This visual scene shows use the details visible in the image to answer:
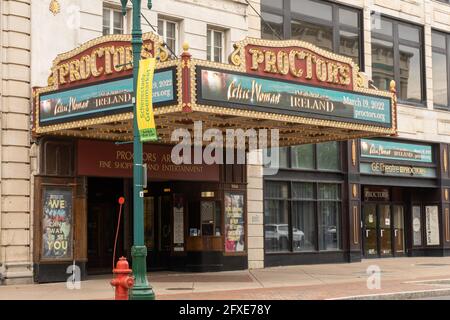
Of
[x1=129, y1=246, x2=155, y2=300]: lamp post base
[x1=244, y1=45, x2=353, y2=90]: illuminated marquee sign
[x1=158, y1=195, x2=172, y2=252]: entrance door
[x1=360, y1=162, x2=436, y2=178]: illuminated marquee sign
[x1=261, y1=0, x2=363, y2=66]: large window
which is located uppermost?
[x1=261, y1=0, x2=363, y2=66]: large window

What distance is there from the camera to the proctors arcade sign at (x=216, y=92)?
1714 centimetres

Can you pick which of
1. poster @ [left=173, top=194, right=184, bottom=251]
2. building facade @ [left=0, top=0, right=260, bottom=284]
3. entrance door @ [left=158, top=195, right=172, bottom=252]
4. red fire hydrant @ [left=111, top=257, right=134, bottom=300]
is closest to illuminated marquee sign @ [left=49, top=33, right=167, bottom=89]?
building facade @ [left=0, top=0, right=260, bottom=284]

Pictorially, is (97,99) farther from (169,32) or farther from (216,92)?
(169,32)

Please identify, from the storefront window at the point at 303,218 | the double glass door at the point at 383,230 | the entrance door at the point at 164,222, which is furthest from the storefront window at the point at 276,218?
the double glass door at the point at 383,230

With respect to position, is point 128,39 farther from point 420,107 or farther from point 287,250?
point 420,107

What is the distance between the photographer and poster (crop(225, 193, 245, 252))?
80.7 ft

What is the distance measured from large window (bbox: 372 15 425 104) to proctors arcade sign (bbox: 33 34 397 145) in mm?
10250

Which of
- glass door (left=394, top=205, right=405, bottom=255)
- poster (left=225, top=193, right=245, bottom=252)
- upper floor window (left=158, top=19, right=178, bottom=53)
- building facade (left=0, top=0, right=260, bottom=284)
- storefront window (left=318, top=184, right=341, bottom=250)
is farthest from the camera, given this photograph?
glass door (left=394, top=205, right=405, bottom=255)

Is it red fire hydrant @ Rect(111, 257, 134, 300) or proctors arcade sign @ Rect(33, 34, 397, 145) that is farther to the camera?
proctors arcade sign @ Rect(33, 34, 397, 145)

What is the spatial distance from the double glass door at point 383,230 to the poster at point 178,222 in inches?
390

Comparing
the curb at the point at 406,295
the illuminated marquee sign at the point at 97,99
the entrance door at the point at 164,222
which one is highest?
the illuminated marquee sign at the point at 97,99

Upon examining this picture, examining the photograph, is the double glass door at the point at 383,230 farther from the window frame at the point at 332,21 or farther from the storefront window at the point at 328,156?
the window frame at the point at 332,21

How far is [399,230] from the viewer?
33.4 metres

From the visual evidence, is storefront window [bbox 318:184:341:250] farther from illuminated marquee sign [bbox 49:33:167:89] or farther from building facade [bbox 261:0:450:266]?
illuminated marquee sign [bbox 49:33:167:89]
